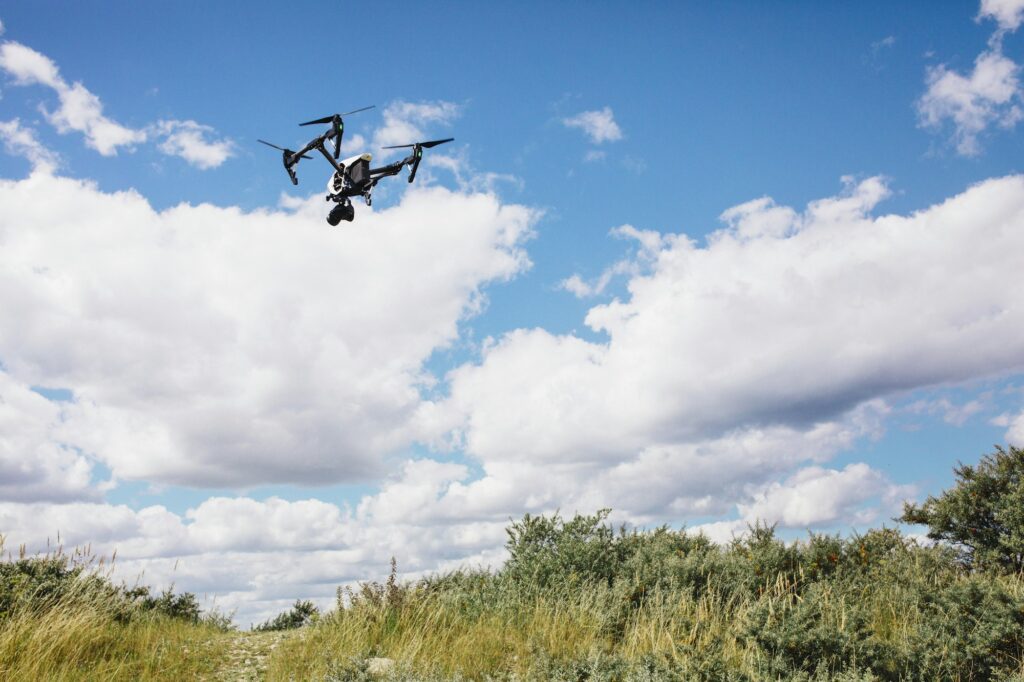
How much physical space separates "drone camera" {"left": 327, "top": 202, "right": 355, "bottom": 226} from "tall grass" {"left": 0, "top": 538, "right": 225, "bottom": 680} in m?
7.47

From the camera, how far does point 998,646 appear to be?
9938 millimetres

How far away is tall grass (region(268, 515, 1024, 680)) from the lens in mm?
9117

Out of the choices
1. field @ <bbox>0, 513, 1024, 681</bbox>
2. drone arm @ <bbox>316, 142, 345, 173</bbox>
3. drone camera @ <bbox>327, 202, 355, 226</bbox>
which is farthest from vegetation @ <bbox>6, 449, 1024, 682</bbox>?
drone arm @ <bbox>316, 142, 345, 173</bbox>

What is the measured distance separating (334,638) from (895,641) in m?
8.31

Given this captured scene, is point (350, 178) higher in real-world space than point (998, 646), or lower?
higher

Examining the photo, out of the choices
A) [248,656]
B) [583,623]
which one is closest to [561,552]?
[583,623]

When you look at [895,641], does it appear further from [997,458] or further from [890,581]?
[997,458]

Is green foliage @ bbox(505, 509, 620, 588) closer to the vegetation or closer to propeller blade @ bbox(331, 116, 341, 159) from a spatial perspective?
the vegetation

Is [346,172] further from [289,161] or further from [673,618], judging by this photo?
[673,618]

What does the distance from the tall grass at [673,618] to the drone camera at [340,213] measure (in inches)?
270

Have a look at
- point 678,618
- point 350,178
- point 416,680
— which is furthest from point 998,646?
point 350,178

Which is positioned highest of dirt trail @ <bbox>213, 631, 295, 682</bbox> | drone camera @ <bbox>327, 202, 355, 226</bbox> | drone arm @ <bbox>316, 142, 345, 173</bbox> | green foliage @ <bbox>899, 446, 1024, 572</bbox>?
drone arm @ <bbox>316, 142, 345, 173</bbox>

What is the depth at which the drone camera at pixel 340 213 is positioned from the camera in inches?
558

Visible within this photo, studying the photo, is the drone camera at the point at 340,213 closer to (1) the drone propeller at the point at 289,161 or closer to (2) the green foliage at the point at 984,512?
(1) the drone propeller at the point at 289,161
